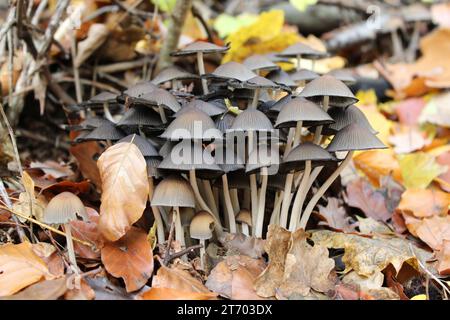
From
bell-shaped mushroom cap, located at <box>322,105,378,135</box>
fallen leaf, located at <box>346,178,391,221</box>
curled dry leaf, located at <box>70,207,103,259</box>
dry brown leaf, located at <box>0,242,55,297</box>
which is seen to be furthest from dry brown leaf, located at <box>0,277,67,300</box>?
fallen leaf, located at <box>346,178,391,221</box>

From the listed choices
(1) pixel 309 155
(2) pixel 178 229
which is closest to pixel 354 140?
(1) pixel 309 155

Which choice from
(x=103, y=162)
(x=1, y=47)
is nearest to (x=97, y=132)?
(x=103, y=162)

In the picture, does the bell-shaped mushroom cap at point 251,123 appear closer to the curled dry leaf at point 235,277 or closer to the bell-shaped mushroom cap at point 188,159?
the bell-shaped mushroom cap at point 188,159

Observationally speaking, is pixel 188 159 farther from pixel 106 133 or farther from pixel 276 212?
pixel 276 212

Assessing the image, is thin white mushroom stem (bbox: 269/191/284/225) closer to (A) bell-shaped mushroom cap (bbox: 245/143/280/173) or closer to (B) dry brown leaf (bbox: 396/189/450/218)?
(A) bell-shaped mushroom cap (bbox: 245/143/280/173)
